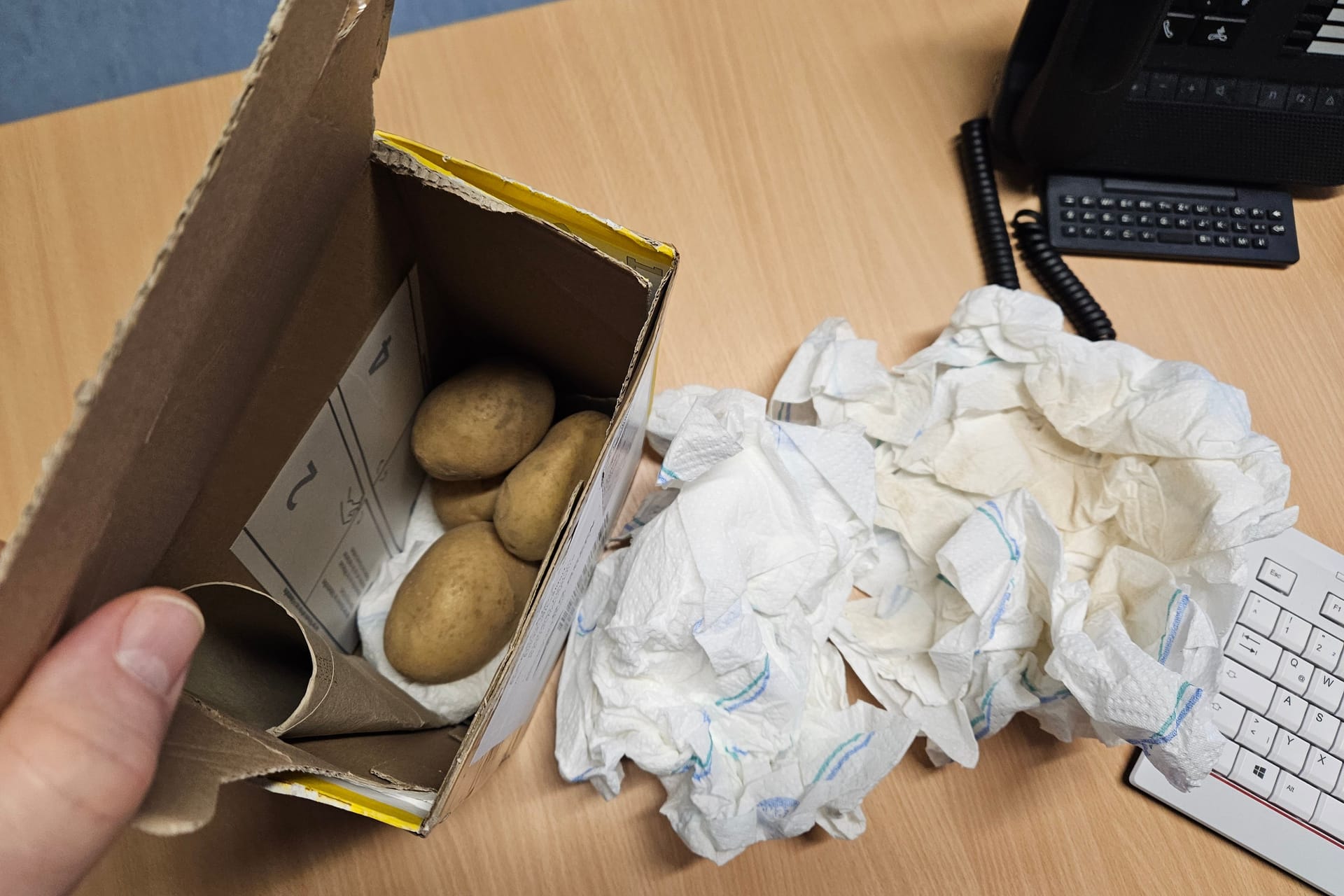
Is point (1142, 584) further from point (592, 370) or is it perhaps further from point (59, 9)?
point (59, 9)

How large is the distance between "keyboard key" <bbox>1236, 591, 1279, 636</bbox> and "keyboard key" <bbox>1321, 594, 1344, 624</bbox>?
2 centimetres

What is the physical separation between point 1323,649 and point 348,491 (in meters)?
0.65

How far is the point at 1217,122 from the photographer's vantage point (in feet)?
2.00

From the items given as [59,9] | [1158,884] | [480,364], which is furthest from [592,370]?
[59,9]

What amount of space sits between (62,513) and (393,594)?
1.13 feet

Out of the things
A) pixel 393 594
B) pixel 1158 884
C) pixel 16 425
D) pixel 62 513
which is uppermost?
pixel 62 513

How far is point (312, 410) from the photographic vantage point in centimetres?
40

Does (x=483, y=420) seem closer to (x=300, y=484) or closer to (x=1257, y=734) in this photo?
(x=300, y=484)

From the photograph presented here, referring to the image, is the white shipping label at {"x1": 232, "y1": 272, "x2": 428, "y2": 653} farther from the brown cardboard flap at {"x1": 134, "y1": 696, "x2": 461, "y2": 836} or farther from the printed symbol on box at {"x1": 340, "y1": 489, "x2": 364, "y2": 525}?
the brown cardboard flap at {"x1": 134, "y1": 696, "x2": 461, "y2": 836}

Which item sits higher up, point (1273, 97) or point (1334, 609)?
point (1273, 97)

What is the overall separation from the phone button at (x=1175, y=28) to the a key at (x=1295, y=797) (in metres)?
0.53

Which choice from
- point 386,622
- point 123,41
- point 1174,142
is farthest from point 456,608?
point 123,41

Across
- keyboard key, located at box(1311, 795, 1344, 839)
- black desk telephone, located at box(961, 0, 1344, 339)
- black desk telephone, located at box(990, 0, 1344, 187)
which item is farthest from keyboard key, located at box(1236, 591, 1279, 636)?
black desk telephone, located at box(990, 0, 1344, 187)

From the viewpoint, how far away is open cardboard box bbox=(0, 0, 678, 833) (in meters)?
0.24
